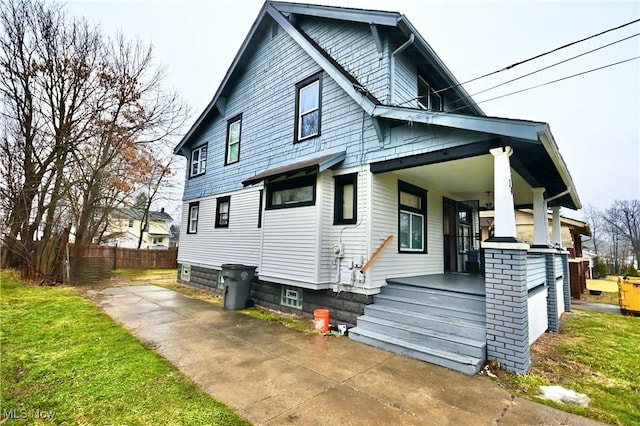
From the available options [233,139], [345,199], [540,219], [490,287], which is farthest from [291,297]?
[540,219]

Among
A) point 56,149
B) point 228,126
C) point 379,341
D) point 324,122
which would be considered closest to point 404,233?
point 379,341

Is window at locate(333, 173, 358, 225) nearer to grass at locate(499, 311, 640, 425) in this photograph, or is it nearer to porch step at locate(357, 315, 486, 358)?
porch step at locate(357, 315, 486, 358)

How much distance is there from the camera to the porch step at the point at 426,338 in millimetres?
4141

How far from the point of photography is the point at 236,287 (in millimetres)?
7629

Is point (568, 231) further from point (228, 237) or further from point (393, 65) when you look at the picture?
point (228, 237)

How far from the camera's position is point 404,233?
6883 millimetres

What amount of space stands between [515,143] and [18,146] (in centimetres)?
1726

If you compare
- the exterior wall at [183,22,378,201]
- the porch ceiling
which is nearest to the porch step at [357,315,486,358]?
the porch ceiling

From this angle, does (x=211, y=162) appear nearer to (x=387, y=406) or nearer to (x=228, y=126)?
(x=228, y=126)

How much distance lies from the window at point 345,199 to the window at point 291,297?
2055 mm

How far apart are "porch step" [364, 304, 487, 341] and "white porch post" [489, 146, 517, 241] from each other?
1.46 metres

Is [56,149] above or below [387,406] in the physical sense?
above

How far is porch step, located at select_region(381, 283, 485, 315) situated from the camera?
4.81 m

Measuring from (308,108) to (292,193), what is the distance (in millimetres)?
2353
